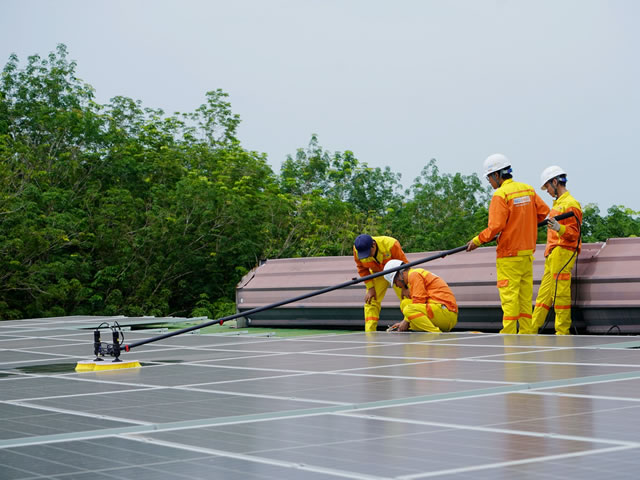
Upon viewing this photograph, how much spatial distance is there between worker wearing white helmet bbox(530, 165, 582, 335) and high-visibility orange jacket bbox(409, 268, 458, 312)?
3.74ft

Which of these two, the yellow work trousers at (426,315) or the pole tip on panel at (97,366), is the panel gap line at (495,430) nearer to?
the pole tip on panel at (97,366)

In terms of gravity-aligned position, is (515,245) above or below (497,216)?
below

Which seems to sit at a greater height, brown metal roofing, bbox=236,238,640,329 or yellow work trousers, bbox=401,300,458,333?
brown metal roofing, bbox=236,238,640,329

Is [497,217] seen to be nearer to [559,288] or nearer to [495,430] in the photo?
[559,288]

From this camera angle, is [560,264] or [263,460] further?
[560,264]

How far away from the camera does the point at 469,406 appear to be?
5711 millimetres

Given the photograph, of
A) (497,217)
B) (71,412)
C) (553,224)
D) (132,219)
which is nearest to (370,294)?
(497,217)

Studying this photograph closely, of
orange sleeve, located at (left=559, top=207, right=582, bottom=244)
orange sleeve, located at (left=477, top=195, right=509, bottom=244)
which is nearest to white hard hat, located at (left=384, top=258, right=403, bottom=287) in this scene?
orange sleeve, located at (left=477, top=195, right=509, bottom=244)

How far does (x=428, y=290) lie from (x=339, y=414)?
7530 mm

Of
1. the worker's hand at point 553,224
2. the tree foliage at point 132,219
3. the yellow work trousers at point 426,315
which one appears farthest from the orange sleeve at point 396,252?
the tree foliage at point 132,219

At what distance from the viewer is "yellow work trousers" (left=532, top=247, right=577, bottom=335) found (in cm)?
1259

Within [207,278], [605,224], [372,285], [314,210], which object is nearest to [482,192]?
[605,224]

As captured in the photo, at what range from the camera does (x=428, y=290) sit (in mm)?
13031

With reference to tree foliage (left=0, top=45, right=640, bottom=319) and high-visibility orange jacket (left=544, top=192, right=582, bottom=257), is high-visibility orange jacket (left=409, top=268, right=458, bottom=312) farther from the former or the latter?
tree foliage (left=0, top=45, right=640, bottom=319)
